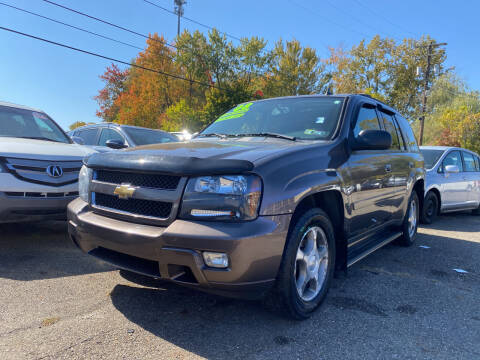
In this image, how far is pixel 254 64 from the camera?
1385 inches

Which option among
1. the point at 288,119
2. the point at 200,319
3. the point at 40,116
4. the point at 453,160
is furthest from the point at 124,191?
the point at 453,160

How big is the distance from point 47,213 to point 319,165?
2.90m

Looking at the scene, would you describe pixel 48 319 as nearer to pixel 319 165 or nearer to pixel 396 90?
pixel 319 165

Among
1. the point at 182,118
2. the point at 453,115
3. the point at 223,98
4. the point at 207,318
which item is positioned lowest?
the point at 207,318

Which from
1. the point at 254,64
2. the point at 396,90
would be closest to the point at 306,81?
the point at 254,64

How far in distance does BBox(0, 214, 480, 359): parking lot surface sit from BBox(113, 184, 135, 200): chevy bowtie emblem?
2.35ft

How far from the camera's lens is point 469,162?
7.68 m

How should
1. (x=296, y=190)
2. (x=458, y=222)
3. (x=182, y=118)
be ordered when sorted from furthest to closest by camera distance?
(x=182, y=118)
(x=458, y=222)
(x=296, y=190)

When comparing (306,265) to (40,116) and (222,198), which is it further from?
(40,116)

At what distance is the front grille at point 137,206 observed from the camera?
213 centimetres

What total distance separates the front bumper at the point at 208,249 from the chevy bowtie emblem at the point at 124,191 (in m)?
0.18

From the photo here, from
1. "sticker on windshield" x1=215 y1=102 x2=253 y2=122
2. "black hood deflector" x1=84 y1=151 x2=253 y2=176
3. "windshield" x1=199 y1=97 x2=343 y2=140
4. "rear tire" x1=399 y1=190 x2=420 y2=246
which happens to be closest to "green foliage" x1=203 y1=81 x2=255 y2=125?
"rear tire" x1=399 y1=190 x2=420 y2=246

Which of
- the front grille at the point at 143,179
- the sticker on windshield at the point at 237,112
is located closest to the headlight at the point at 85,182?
the front grille at the point at 143,179

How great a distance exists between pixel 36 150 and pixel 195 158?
8.79 feet
